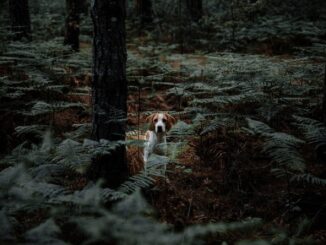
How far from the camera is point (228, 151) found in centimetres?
627

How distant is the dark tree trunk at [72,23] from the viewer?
1077 centimetres

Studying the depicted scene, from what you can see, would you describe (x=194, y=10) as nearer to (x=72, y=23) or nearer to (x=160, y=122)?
(x=72, y=23)

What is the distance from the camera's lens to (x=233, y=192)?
17.9 ft

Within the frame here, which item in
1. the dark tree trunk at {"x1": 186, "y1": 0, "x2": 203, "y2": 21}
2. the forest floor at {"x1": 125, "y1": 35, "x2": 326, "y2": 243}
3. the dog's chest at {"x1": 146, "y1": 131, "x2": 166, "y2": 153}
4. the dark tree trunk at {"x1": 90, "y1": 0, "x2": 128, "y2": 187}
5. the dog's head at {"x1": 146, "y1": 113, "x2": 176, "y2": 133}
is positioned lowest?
the forest floor at {"x1": 125, "y1": 35, "x2": 326, "y2": 243}

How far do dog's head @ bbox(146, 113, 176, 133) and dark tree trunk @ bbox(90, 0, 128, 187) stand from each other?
50.8 inches

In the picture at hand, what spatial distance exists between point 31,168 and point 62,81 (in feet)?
15.9

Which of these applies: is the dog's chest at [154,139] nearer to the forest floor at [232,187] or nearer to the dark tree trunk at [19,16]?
the forest floor at [232,187]

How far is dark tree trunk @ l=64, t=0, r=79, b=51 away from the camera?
1077 cm

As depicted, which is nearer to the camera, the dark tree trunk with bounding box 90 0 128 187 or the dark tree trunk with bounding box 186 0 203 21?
the dark tree trunk with bounding box 90 0 128 187

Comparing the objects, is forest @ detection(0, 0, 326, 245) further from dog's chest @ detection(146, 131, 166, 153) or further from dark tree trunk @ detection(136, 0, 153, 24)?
dark tree trunk @ detection(136, 0, 153, 24)

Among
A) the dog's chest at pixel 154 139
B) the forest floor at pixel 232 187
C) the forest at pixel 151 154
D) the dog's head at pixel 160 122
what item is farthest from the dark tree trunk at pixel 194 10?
the dog's chest at pixel 154 139

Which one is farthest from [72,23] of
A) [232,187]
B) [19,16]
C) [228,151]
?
[232,187]

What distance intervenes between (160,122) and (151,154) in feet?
4.36

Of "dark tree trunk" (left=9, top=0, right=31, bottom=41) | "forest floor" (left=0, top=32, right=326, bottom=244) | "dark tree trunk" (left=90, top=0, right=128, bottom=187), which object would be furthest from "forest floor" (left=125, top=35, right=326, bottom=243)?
"dark tree trunk" (left=9, top=0, right=31, bottom=41)
